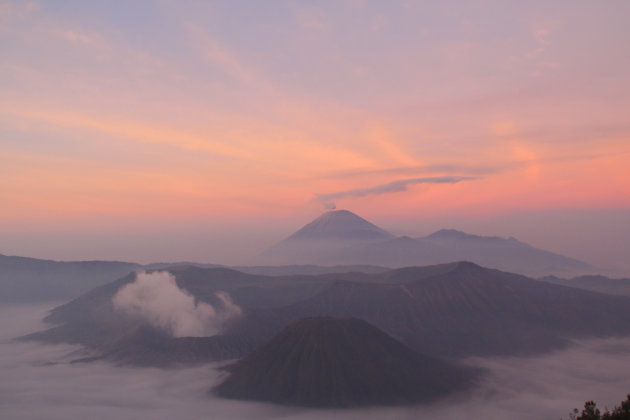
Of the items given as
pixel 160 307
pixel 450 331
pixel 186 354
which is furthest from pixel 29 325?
pixel 450 331

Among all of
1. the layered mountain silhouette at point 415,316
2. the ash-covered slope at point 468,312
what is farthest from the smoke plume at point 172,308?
the ash-covered slope at point 468,312

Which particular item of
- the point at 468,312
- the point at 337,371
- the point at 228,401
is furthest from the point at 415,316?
the point at 228,401

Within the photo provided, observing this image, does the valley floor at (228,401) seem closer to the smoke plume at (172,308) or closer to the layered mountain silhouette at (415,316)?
the layered mountain silhouette at (415,316)

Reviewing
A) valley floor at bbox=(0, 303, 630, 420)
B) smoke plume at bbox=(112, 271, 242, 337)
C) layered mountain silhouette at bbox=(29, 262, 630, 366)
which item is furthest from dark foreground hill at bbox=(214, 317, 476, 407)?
smoke plume at bbox=(112, 271, 242, 337)

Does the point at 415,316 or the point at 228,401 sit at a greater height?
the point at 415,316

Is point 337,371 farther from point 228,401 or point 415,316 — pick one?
point 415,316

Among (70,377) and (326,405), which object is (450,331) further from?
(70,377)
